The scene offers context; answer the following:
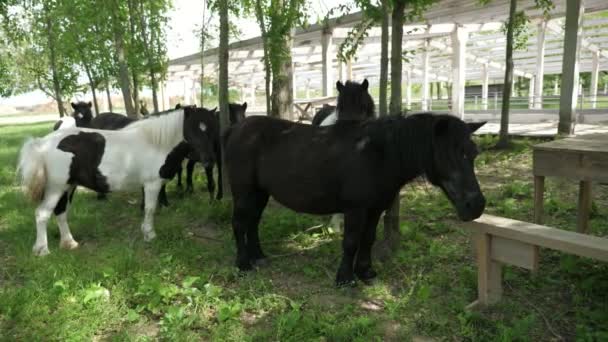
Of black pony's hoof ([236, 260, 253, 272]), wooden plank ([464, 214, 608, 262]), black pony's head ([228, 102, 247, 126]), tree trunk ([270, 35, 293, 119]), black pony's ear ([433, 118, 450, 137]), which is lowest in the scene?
black pony's hoof ([236, 260, 253, 272])

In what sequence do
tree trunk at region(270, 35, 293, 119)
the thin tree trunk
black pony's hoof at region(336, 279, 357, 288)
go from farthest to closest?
the thin tree trunk, tree trunk at region(270, 35, 293, 119), black pony's hoof at region(336, 279, 357, 288)

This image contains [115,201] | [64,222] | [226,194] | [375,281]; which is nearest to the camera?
[375,281]

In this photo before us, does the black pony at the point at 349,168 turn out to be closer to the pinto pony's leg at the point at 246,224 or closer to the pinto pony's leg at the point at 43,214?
the pinto pony's leg at the point at 246,224

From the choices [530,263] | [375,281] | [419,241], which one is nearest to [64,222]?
[375,281]

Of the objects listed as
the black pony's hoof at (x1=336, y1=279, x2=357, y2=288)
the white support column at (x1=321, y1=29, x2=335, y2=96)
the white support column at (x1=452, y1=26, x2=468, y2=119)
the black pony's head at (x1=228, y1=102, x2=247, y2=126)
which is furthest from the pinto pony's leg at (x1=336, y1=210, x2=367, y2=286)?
the white support column at (x1=452, y1=26, x2=468, y2=119)

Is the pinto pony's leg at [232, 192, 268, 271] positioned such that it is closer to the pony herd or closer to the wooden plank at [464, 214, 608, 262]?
the pony herd

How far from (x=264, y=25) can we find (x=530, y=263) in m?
5.97

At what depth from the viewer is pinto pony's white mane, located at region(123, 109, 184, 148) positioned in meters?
5.12

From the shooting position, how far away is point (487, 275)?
3.20 metres

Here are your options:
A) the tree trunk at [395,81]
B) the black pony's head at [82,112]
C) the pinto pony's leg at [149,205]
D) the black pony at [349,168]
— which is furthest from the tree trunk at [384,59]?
the black pony's head at [82,112]

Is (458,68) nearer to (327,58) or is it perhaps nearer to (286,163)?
(327,58)

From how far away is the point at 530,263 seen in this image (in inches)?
116

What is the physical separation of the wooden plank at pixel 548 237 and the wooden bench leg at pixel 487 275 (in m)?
0.12

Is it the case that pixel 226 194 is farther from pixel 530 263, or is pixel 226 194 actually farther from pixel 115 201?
pixel 530 263
